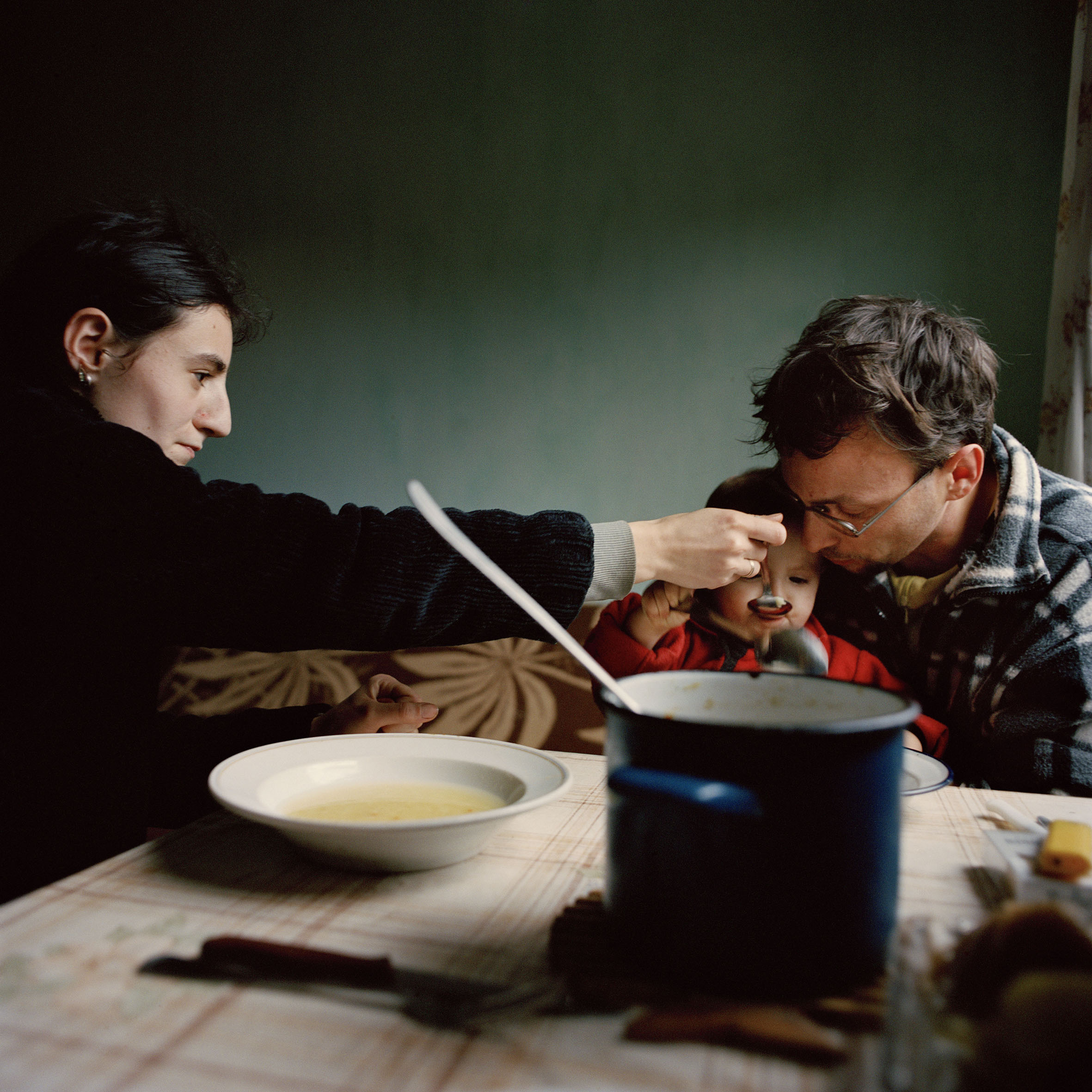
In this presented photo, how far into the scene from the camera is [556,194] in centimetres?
211

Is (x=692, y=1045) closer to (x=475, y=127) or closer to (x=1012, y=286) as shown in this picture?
(x=1012, y=286)

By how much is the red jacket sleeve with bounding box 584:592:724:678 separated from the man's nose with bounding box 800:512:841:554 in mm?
294

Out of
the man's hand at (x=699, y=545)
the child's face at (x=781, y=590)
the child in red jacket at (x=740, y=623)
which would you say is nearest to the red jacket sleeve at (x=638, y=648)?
the child in red jacket at (x=740, y=623)

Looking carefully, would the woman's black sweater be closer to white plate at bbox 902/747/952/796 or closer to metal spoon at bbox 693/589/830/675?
white plate at bbox 902/747/952/796

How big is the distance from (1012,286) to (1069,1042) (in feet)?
6.24

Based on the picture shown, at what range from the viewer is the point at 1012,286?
5.84 feet

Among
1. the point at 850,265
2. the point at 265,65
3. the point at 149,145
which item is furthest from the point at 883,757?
the point at 149,145

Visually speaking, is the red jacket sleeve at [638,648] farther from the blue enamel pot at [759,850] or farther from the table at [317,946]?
the blue enamel pot at [759,850]

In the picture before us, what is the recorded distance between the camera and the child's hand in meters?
1.46

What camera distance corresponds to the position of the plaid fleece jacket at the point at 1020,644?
1113 millimetres

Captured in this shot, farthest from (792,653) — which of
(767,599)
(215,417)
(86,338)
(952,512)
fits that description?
(86,338)

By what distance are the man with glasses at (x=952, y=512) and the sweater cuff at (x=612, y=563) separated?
1.82 feet

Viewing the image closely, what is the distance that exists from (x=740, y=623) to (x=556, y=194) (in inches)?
53.2

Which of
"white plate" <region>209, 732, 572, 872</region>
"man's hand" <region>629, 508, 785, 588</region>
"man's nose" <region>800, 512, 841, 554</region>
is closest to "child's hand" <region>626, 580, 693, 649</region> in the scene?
"man's nose" <region>800, 512, 841, 554</region>
